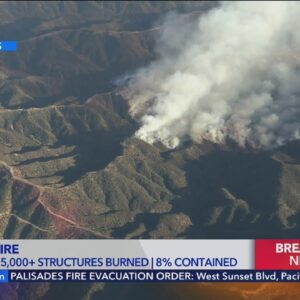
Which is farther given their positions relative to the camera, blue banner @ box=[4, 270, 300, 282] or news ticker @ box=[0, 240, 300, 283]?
blue banner @ box=[4, 270, 300, 282]

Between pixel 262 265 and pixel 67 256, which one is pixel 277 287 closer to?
pixel 262 265

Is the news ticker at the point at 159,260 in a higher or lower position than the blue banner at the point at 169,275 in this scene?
higher

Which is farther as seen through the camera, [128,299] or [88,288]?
[88,288]

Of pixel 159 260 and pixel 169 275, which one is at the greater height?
pixel 159 260

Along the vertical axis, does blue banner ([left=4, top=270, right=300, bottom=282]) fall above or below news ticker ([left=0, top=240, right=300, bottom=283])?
below

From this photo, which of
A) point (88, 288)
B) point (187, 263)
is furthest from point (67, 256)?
point (88, 288)

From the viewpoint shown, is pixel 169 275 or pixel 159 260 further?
pixel 169 275

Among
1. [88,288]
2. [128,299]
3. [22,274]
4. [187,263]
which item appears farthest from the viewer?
[88,288]

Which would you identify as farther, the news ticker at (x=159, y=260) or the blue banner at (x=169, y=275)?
the blue banner at (x=169, y=275)
